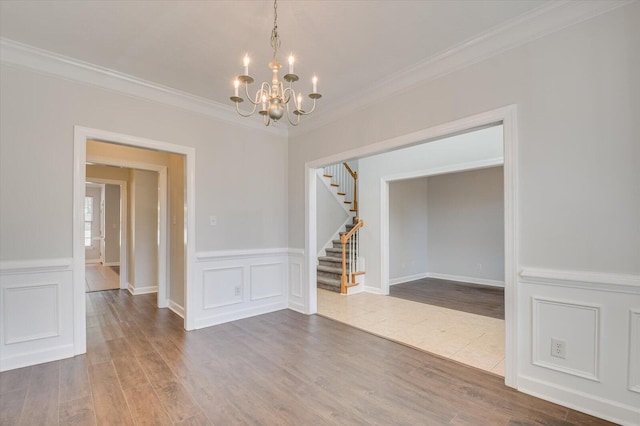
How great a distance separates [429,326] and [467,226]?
365cm

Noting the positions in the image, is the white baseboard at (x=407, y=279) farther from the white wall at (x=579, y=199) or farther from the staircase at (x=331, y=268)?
the white wall at (x=579, y=199)

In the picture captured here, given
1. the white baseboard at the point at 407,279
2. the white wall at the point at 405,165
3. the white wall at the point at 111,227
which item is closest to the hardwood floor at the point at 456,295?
the white baseboard at the point at 407,279

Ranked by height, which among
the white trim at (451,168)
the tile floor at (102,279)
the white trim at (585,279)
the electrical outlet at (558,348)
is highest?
the white trim at (451,168)

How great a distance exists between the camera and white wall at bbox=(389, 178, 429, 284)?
21.5 feet

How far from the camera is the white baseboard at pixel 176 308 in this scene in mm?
4176

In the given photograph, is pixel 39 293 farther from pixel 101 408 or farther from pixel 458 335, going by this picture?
pixel 458 335

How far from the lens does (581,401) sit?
206 centimetres

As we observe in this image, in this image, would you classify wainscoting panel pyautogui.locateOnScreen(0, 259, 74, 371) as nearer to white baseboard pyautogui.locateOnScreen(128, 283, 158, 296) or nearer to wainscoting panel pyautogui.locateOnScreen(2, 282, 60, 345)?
wainscoting panel pyautogui.locateOnScreen(2, 282, 60, 345)

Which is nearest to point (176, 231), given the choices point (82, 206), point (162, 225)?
point (162, 225)

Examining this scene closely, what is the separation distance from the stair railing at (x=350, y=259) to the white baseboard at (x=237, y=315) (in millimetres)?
1422

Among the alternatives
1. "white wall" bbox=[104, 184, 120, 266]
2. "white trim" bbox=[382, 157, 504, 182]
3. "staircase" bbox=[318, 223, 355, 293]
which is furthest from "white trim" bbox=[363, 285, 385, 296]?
"white wall" bbox=[104, 184, 120, 266]

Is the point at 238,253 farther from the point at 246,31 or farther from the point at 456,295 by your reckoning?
the point at 456,295

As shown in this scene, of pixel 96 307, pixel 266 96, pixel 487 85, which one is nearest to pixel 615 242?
pixel 487 85

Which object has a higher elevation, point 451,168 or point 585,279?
point 451,168
